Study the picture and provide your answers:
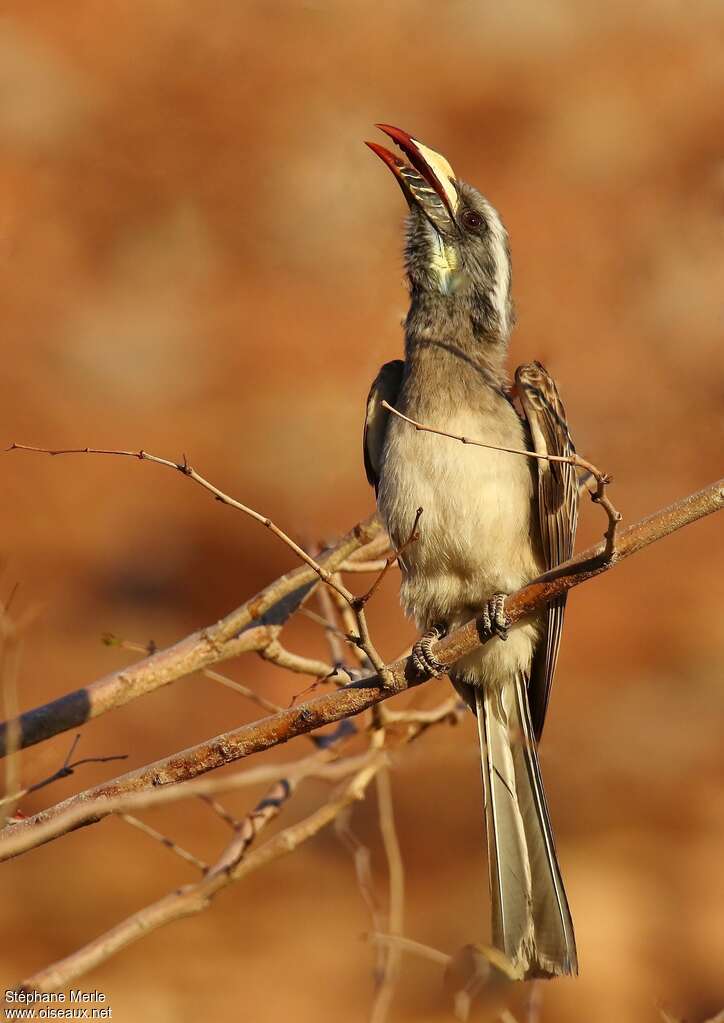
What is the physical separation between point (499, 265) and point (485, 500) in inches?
36.4

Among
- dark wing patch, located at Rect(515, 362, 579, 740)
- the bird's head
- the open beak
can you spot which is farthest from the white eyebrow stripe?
dark wing patch, located at Rect(515, 362, 579, 740)

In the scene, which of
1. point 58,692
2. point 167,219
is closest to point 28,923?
point 58,692

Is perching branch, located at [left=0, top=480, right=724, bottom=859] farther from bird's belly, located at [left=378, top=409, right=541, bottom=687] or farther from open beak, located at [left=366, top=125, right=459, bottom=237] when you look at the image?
open beak, located at [left=366, top=125, right=459, bottom=237]

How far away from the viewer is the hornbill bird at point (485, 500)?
3.30 meters

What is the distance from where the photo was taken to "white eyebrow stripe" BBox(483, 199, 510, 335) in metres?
3.75

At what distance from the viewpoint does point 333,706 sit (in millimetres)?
2654

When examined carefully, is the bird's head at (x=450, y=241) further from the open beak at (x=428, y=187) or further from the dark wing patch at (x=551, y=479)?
the dark wing patch at (x=551, y=479)

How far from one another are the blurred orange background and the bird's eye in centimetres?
177

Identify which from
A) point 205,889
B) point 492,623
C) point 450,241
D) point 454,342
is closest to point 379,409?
point 454,342

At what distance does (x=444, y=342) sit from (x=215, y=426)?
499 cm

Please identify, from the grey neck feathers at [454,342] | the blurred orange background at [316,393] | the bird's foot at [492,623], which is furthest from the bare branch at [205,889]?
the blurred orange background at [316,393]

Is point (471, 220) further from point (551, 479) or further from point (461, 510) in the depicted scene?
point (461, 510)

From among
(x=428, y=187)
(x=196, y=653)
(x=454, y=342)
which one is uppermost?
(x=428, y=187)

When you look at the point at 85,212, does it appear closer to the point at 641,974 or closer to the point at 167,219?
the point at 167,219
